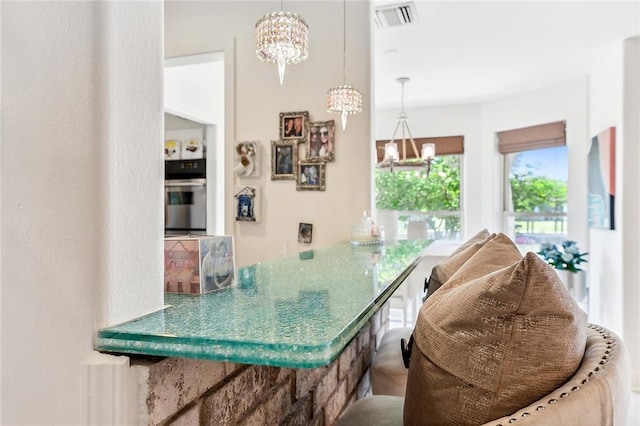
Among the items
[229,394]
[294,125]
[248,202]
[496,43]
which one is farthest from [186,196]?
[229,394]

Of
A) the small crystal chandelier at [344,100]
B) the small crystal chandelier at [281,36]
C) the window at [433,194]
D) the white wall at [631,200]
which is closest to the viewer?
the small crystal chandelier at [281,36]

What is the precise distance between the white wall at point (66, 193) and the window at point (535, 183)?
5.27 metres

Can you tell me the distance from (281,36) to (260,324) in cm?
165

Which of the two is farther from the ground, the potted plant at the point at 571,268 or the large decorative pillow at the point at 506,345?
the large decorative pillow at the point at 506,345

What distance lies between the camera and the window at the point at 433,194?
588 cm

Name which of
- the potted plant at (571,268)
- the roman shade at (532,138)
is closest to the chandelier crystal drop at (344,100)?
the potted plant at (571,268)

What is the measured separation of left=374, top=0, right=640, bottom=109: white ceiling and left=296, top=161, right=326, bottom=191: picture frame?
1.15 metres

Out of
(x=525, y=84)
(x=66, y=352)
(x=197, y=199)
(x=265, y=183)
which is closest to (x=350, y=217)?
(x=265, y=183)

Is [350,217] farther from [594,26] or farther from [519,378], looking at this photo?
[594,26]

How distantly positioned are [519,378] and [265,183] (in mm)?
2476

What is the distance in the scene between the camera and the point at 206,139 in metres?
4.30

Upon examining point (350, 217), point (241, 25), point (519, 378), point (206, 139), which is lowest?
point (519, 378)

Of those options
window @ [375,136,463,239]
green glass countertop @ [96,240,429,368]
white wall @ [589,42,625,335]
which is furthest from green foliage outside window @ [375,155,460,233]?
green glass countertop @ [96,240,429,368]

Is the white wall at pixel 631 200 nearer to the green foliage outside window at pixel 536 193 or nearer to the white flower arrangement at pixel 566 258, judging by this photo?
the white flower arrangement at pixel 566 258
